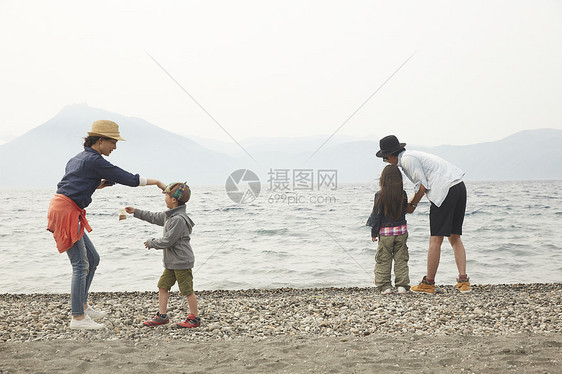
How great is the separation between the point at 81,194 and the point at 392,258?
3545 millimetres

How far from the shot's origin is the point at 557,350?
3.21m

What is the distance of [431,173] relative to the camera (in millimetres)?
5012

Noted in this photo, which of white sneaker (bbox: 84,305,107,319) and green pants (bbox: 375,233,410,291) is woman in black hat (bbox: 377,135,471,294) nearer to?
green pants (bbox: 375,233,410,291)

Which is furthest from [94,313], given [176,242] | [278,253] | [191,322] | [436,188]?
[278,253]

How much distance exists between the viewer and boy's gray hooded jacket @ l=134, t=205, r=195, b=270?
3.87 metres

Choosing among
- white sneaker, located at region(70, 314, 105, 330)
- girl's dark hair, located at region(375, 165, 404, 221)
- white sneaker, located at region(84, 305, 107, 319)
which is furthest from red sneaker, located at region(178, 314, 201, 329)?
girl's dark hair, located at region(375, 165, 404, 221)

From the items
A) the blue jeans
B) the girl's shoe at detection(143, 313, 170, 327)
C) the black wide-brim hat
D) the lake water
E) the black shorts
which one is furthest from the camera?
the lake water

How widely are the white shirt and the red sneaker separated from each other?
278 cm

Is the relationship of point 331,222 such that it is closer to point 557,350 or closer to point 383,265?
point 383,265

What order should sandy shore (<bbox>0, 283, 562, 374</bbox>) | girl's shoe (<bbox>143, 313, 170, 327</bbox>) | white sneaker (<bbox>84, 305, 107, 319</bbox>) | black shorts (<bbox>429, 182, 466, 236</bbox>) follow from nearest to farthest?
sandy shore (<bbox>0, 283, 562, 374</bbox>)
girl's shoe (<bbox>143, 313, 170, 327</bbox>)
white sneaker (<bbox>84, 305, 107, 319</bbox>)
black shorts (<bbox>429, 182, 466, 236</bbox>)

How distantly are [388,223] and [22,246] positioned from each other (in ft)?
32.0

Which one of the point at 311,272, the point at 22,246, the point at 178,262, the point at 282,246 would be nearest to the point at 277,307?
the point at 178,262

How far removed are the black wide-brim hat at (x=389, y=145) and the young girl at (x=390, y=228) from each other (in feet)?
0.67

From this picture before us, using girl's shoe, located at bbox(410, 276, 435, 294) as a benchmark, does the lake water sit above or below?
below
